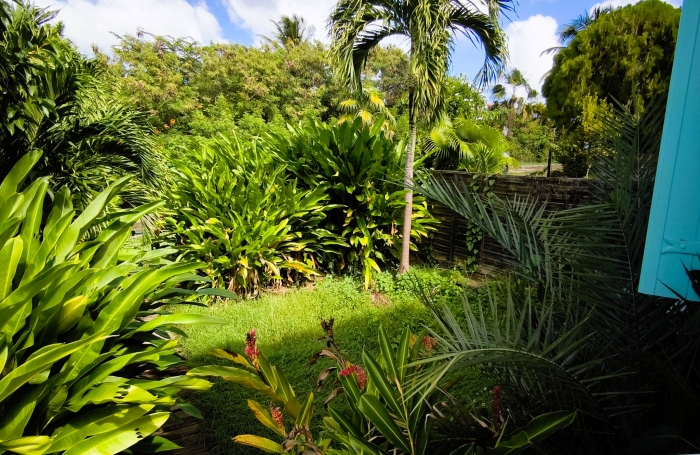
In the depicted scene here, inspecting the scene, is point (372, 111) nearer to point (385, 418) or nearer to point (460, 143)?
point (460, 143)

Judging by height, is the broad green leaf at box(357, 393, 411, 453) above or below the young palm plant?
below

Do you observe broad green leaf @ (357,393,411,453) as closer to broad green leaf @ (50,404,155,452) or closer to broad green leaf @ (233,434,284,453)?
broad green leaf @ (233,434,284,453)

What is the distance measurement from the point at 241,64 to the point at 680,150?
18610mm

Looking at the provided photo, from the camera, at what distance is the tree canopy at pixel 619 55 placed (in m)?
12.4

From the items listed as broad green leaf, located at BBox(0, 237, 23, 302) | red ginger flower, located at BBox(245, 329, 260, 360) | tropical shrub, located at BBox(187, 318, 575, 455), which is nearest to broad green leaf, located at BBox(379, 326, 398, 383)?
tropical shrub, located at BBox(187, 318, 575, 455)

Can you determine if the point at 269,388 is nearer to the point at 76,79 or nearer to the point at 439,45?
the point at 76,79

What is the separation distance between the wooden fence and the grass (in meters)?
0.47

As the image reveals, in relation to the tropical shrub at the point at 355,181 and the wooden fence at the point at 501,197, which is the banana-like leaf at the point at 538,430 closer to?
the wooden fence at the point at 501,197

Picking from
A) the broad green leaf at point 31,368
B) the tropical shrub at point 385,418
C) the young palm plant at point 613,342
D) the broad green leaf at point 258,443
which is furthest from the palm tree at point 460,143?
the broad green leaf at point 31,368

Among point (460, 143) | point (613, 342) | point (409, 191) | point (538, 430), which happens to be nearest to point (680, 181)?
point (613, 342)

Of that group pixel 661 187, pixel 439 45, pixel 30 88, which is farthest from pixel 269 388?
pixel 439 45

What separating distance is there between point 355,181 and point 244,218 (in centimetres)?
153

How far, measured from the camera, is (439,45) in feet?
14.7

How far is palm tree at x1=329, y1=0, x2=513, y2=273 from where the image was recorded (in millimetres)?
4390
